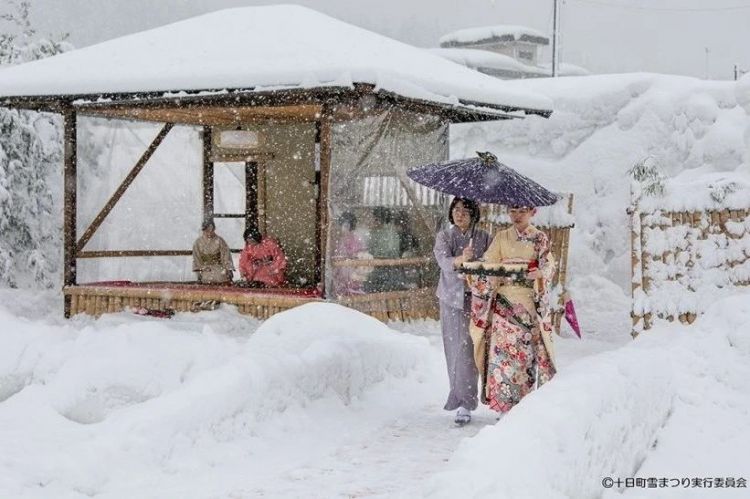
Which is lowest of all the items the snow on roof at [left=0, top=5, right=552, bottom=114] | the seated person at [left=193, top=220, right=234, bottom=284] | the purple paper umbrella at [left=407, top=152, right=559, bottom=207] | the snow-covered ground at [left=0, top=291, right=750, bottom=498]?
the snow-covered ground at [left=0, top=291, right=750, bottom=498]

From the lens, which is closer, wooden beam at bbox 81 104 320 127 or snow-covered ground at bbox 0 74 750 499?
snow-covered ground at bbox 0 74 750 499

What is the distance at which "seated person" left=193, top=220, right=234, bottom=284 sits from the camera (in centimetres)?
1436

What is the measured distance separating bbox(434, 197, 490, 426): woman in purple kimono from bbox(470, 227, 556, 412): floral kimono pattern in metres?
0.40

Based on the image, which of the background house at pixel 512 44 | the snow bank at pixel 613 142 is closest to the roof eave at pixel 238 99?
the snow bank at pixel 613 142

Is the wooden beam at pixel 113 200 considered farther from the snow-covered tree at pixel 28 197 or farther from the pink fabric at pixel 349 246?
the pink fabric at pixel 349 246

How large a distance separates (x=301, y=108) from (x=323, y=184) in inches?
72.3

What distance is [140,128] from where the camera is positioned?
24656 millimetres

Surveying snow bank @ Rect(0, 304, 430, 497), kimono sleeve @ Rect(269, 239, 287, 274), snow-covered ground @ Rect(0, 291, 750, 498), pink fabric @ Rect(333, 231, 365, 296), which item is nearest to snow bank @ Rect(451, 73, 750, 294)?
kimono sleeve @ Rect(269, 239, 287, 274)

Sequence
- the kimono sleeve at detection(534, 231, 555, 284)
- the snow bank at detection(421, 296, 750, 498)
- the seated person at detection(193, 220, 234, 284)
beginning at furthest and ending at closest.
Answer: the seated person at detection(193, 220, 234, 284)
the kimono sleeve at detection(534, 231, 555, 284)
the snow bank at detection(421, 296, 750, 498)

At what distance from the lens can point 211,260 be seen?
14391mm

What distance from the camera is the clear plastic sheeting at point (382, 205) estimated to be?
12.0 metres

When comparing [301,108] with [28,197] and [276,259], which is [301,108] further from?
[28,197]

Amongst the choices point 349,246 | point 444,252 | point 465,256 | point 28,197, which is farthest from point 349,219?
point 28,197

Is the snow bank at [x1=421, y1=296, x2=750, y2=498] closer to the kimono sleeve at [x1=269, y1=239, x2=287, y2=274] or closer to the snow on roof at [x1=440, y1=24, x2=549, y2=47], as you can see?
the kimono sleeve at [x1=269, y1=239, x2=287, y2=274]
